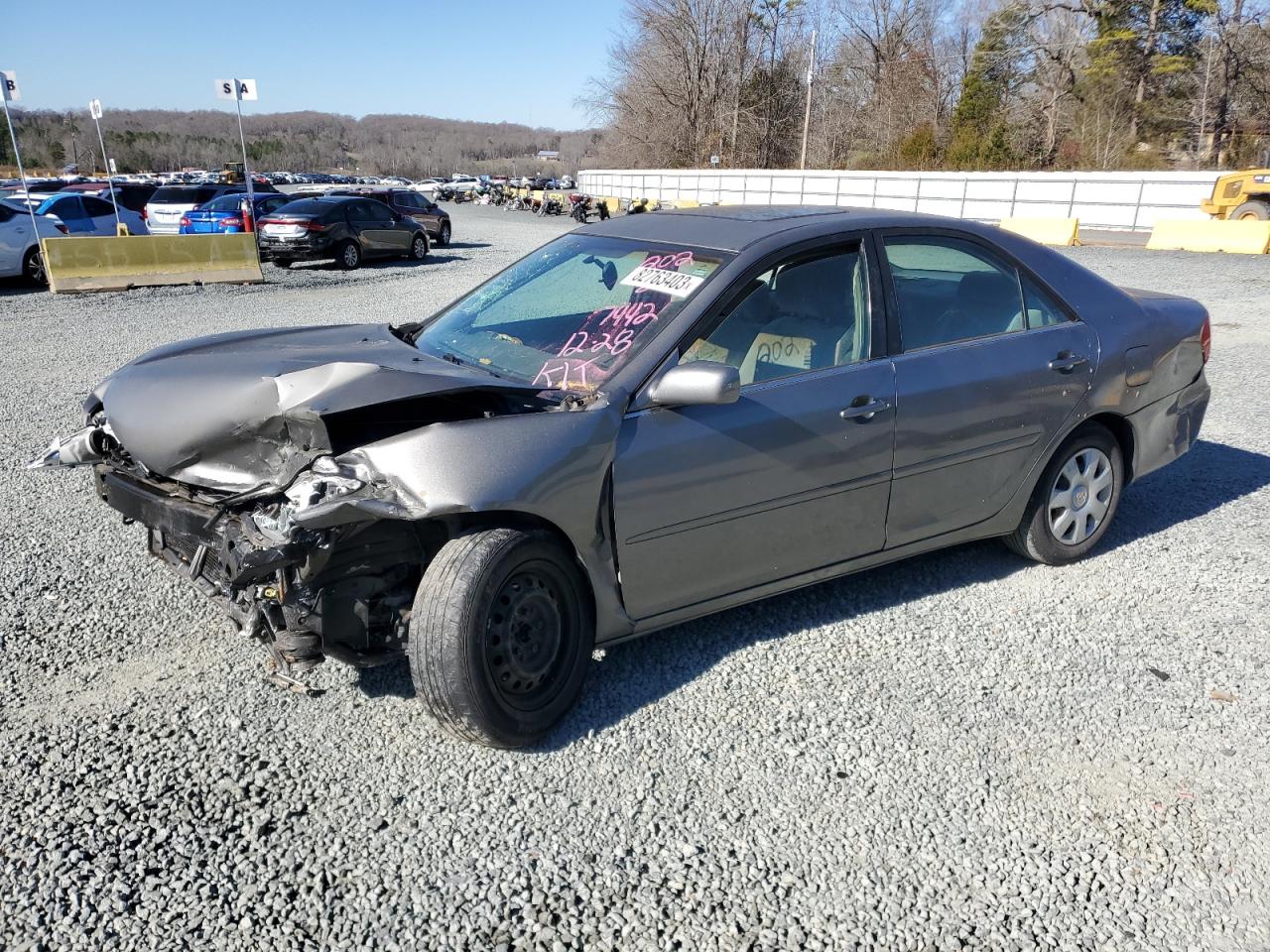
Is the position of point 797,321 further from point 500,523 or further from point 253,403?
point 253,403

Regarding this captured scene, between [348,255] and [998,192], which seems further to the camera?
[998,192]

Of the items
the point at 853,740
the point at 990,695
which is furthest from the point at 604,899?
the point at 990,695

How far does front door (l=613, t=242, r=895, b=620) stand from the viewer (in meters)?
3.10

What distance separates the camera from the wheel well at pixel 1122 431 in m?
4.32

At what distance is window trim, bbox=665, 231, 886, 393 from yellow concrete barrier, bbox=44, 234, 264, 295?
49.2ft

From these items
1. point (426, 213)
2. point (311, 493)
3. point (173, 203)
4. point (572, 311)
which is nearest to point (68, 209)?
point (173, 203)

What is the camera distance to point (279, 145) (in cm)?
14325

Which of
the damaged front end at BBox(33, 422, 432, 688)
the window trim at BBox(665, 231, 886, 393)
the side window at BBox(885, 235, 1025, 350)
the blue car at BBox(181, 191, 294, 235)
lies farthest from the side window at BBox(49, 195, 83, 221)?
the side window at BBox(885, 235, 1025, 350)

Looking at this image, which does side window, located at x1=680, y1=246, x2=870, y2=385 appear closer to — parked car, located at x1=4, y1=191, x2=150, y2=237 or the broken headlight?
the broken headlight

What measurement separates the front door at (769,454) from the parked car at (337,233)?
654 inches

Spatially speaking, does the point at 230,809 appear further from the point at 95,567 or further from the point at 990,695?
the point at 990,695

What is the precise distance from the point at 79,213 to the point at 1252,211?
2660cm

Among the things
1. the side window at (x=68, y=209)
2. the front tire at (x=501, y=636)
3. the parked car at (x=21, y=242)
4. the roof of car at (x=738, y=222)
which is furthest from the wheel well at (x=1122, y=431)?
the side window at (x=68, y=209)

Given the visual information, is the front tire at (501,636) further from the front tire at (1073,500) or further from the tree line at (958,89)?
the tree line at (958,89)
